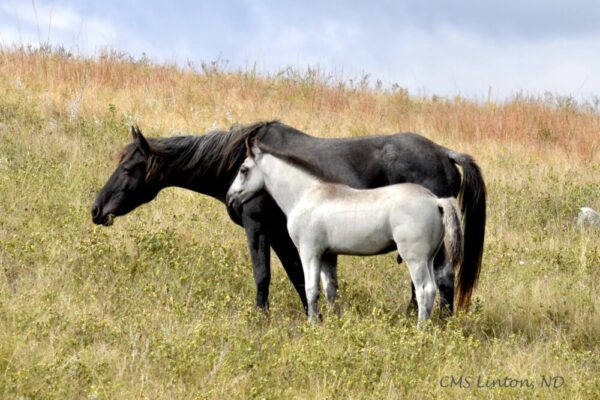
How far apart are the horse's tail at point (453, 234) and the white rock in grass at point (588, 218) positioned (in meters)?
5.98

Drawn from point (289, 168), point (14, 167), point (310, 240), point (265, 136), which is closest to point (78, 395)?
point (310, 240)

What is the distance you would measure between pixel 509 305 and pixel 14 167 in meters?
7.59

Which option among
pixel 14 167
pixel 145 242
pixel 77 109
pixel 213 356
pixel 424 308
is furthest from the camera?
pixel 77 109

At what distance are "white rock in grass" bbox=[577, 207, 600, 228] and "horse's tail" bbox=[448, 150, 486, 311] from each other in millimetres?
4495

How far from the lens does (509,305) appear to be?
7.20m

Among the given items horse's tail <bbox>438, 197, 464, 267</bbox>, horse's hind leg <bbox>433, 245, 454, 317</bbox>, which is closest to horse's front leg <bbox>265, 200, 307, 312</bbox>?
horse's hind leg <bbox>433, 245, 454, 317</bbox>

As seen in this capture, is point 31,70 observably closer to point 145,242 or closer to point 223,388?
point 145,242

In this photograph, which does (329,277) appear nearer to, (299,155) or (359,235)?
(359,235)

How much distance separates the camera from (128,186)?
7.29 metres

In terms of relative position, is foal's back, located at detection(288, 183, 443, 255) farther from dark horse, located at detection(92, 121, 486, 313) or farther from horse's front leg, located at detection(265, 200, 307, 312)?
horse's front leg, located at detection(265, 200, 307, 312)

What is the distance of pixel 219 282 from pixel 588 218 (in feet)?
21.2

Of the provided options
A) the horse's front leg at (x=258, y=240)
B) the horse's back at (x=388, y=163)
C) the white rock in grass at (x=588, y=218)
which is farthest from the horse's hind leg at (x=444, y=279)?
the white rock in grass at (x=588, y=218)

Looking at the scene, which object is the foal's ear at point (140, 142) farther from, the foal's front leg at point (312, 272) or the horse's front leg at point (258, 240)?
the foal's front leg at point (312, 272)

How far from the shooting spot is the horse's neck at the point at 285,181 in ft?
20.1
